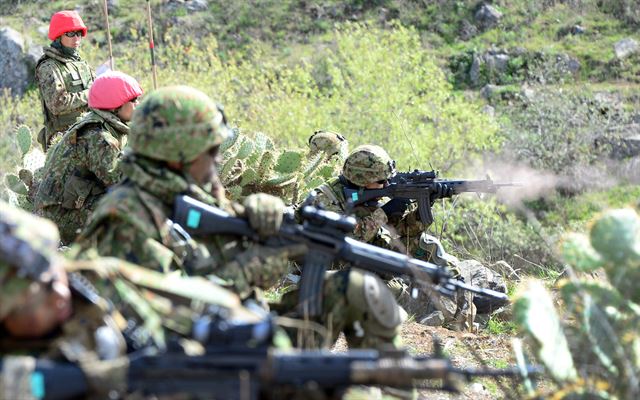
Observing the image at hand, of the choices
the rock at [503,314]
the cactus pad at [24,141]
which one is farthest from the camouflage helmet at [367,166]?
the cactus pad at [24,141]

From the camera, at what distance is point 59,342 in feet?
10.3

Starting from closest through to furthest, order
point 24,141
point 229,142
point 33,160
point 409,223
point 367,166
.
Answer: point 367,166 < point 409,223 < point 229,142 < point 33,160 < point 24,141

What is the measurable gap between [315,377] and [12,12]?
31.4 m

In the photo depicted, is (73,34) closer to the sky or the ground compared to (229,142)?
closer to the sky

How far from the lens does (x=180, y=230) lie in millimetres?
4324

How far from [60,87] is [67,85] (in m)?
Answer: 0.18

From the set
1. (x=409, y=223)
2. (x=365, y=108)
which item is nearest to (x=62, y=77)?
(x=409, y=223)

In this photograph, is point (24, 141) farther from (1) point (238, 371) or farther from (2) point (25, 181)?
(1) point (238, 371)

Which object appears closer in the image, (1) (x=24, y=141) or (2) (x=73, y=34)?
(1) (x=24, y=141)

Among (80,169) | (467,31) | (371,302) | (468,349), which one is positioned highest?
(371,302)

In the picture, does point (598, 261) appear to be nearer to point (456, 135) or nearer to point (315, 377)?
point (315, 377)

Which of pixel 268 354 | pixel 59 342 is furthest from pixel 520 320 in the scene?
pixel 59 342

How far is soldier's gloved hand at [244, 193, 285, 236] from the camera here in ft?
13.7

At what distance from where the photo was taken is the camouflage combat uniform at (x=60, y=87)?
28.2 ft
